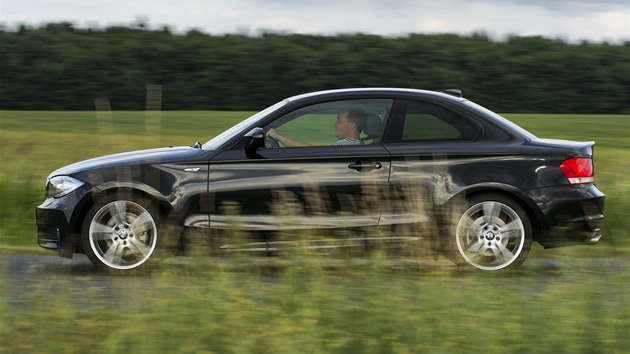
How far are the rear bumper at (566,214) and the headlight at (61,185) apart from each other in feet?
11.5

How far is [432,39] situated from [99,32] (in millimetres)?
11941

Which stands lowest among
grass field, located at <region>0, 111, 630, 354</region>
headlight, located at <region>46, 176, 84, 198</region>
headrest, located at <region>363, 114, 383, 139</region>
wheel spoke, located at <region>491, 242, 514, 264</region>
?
grass field, located at <region>0, 111, 630, 354</region>

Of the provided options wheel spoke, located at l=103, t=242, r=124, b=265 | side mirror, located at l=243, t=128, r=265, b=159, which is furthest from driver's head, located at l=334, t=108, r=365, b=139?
wheel spoke, located at l=103, t=242, r=124, b=265

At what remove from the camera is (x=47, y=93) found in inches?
1101

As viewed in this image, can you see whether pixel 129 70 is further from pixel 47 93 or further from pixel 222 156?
pixel 222 156

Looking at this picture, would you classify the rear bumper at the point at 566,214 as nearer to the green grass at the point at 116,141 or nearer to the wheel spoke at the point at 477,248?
the wheel spoke at the point at 477,248

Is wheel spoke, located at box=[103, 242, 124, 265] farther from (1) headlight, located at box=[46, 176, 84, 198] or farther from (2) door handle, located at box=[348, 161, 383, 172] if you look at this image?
(2) door handle, located at box=[348, 161, 383, 172]

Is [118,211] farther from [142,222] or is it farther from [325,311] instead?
[325,311]

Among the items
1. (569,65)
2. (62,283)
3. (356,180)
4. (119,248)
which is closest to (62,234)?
(119,248)

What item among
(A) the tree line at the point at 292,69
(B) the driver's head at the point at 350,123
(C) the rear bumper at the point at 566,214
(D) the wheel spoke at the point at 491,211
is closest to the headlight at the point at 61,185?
(B) the driver's head at the point at 350,123

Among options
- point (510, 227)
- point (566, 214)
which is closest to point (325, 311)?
point (510, 227)

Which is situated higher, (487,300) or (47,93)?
(47,93)

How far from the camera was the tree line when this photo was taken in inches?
1109

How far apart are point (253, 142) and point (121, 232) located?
1.23 m
